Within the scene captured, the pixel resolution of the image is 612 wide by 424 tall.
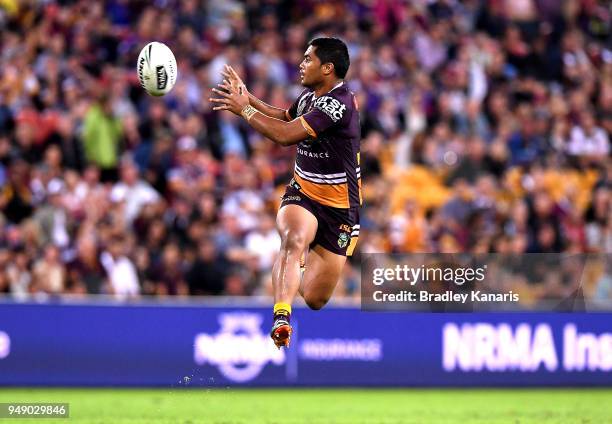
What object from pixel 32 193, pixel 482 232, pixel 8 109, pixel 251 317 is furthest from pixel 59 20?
pixel 482 232

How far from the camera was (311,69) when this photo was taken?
10.9 meters

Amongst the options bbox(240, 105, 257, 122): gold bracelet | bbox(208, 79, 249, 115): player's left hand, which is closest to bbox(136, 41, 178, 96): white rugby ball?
bbox(208, 79, 249, 115): player's left hand

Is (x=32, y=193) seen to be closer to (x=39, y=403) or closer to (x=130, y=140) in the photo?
(x=130, y=140)

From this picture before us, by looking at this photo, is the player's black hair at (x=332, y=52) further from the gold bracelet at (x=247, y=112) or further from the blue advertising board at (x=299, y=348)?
the blue advertising board at (x=299, y=348)

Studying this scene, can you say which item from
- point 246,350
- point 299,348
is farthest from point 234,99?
point 299,348

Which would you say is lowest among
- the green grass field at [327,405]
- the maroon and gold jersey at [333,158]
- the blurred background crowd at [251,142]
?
the green grass field at [327,405]

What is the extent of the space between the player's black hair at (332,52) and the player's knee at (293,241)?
1522 millimetres

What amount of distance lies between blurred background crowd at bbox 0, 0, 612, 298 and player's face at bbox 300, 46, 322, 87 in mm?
6439

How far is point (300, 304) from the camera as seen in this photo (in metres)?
16.9

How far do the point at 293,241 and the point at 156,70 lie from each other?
2.03 m

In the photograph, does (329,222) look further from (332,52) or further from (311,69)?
(332,52)

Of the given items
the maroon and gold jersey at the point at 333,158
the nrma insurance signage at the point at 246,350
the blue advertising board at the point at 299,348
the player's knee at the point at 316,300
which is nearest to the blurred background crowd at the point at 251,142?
the blue advertising board at the point at 299,348

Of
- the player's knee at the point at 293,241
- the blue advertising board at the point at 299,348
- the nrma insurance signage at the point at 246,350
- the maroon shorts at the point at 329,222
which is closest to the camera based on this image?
the player's knee at the point at 293,241

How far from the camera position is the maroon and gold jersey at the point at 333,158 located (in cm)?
1090
